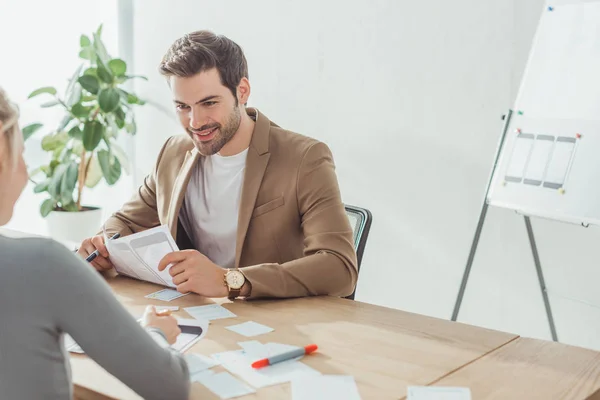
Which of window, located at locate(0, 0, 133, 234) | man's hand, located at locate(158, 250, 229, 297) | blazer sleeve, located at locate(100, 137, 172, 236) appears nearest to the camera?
man's hand, located at locate(158, 250, 229, 297)

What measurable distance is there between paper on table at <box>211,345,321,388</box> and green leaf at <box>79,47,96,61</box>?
3121 millimetres

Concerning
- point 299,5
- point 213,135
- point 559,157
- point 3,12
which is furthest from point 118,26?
point 559,157

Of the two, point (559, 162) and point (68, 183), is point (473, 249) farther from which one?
point (68, 183)

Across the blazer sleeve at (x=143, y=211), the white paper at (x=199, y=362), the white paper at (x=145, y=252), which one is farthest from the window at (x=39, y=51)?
the white paper at (x=199, y=362)

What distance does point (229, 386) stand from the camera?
3.73 ft

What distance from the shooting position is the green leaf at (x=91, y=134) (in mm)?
3891

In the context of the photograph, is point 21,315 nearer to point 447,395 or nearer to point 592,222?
point 447,395

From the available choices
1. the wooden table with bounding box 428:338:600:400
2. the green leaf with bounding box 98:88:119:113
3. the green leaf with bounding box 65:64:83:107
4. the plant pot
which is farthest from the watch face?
the green leaf with bounding box 65:64:83:107

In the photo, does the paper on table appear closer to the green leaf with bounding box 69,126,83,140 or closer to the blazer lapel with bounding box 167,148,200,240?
the blazer lapel with bounding box 167,148,200,240

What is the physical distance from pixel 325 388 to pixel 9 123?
2.08 feet

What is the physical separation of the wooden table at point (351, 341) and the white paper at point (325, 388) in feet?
0.05

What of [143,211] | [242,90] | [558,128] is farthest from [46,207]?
[558,128]

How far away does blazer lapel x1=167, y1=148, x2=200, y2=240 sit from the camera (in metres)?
2.08

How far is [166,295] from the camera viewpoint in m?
1.68
